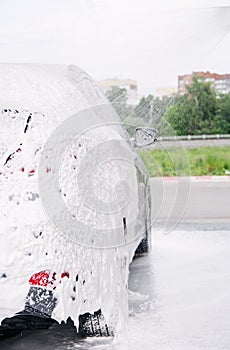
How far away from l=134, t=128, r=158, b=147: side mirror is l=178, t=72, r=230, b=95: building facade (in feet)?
26.9

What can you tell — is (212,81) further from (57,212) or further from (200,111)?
(57,212)

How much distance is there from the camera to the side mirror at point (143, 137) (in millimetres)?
3850

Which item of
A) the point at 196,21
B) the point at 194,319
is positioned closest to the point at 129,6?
the point at 196,21

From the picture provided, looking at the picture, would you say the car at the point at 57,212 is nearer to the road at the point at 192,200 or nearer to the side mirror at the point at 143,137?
the side mirror at the point at 143,137

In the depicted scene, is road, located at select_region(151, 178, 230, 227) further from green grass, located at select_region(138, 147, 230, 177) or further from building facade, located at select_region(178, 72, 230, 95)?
building facade, located at select_region(178, 72, 230, 95)

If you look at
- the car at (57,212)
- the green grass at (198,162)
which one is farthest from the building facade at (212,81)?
the car at (57,212)

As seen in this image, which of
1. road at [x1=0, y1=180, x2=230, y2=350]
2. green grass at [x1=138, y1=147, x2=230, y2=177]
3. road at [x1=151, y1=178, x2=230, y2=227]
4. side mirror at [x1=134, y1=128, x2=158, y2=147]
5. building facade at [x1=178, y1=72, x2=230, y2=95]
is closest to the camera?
road at [x1=0, y1=180, x2=230, y2=350]

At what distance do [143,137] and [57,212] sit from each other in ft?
5.31

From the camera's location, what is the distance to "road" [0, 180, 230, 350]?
Result: 2861mm

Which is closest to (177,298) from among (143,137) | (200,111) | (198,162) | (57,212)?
(143,137)

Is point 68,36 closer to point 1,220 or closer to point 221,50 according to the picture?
point 221,50

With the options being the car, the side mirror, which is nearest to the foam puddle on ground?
the car

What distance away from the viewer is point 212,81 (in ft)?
41.2

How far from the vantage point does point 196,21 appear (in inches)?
316
